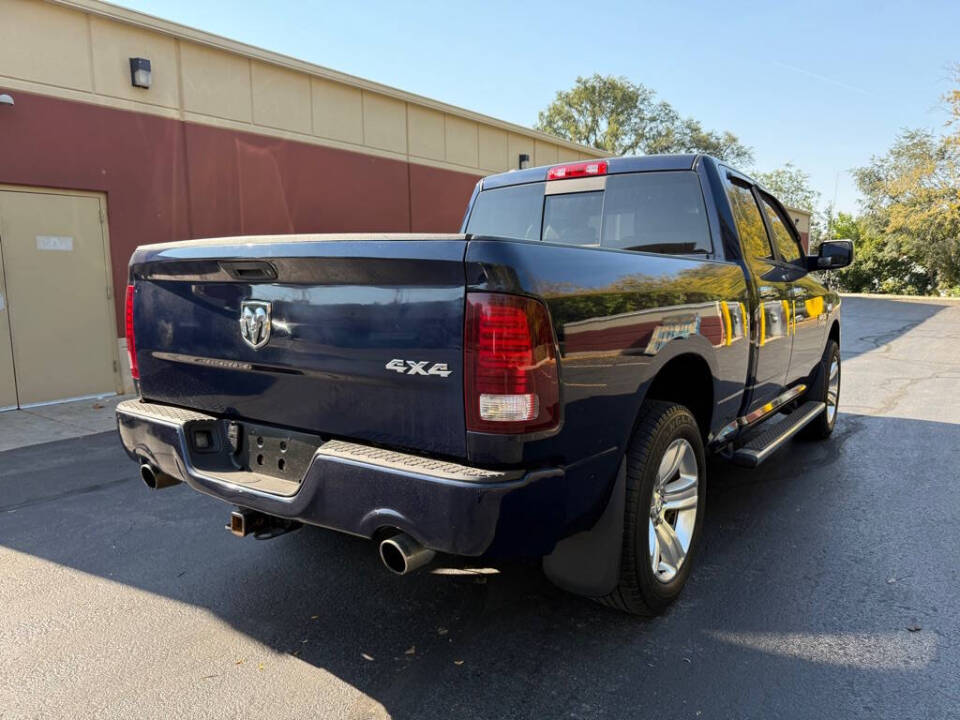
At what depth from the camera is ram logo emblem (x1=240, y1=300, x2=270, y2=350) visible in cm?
261

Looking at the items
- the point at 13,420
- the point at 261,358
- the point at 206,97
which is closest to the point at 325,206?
the point at 206,97

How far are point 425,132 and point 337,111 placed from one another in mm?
2160

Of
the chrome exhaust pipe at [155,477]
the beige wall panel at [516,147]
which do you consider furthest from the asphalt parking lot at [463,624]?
the beige wall panel at [516,147]

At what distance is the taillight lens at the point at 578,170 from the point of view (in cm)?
410

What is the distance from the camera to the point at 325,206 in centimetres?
1143

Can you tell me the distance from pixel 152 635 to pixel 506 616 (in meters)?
1.46

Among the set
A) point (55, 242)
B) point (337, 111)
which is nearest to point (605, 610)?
point (55, 242)

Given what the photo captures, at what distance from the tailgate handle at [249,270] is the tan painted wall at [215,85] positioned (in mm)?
7125

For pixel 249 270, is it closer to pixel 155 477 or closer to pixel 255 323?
pixel 255 323

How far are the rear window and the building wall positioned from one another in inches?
255

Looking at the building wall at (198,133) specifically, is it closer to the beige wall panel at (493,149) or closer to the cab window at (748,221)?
the beige wall panel at (493,149)

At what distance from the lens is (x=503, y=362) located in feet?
6.88

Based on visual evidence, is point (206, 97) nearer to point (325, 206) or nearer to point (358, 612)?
point (325, 206)

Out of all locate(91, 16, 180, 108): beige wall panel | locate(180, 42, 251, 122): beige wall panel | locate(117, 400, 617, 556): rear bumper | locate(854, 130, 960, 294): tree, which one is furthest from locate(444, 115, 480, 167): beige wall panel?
locate(854, 130, 960, 294): tree
